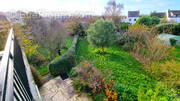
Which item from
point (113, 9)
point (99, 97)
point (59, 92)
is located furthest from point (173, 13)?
point (59, 92)

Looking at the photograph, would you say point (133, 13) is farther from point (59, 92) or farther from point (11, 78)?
point (11, 78)

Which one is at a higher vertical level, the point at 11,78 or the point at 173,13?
the point at 173,13

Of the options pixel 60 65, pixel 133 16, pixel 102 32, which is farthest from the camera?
pixel 133 16

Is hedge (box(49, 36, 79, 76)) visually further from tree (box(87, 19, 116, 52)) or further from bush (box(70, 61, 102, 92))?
tree (box(87, 19, 116, 52))

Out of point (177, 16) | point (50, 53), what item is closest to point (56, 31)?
point (50, 53)

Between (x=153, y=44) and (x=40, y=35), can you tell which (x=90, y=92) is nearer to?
(x=153, y=44)

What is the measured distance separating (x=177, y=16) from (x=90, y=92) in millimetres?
38462

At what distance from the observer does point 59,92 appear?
5.09 m

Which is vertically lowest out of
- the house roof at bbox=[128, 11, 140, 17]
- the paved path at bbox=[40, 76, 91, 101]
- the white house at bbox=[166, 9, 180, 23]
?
the paved path at bbox=[40, 76, 91, 101]

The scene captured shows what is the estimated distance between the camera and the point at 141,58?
736 centimetres

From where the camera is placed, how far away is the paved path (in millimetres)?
4611

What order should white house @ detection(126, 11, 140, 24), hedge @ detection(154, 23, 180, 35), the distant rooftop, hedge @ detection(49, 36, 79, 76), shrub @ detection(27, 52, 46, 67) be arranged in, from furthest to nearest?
white house @ detection(126, 11, 140, 24) < the distant rooftop < hedge @ detection(154, 23, 180, 35) < shrub @ detection(27, 52, 46, 67) < hedge @ detection(49, 36, 79, 76)

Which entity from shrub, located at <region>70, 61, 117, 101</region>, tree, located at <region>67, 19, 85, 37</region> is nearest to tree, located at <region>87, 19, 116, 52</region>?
shrub, located at <region>70, 61, 117, 101</region>

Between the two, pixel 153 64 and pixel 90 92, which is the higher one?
pixel 153 64
